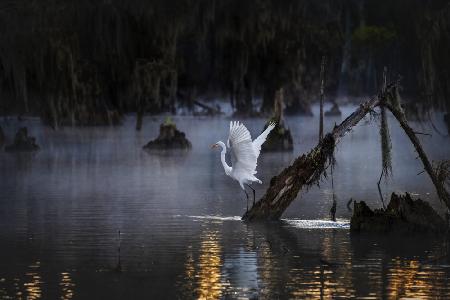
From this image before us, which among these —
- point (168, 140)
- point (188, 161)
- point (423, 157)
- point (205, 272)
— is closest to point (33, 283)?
point (205, 272)

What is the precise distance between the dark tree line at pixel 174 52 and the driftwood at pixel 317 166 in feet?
52.8

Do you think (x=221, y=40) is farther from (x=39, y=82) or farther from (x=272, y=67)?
(x=39, y=82)

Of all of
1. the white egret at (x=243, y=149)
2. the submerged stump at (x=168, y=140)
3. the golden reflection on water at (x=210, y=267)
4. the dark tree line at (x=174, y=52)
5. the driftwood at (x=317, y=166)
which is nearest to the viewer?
the golden reflection on water at (x=210, y=267)

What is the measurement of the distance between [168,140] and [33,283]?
2907 centimetres

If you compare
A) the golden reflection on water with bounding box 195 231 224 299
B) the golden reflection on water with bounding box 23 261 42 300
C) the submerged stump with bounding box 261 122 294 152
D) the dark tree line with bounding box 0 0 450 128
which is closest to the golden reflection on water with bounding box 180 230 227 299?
the golden reflection on water with bounding box 195 231 224 299

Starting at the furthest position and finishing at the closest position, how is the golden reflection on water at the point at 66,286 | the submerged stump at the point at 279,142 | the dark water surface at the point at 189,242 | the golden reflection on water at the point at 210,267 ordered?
the submerged stump at the point at 279,142 < the dark water surface at the point at 189,242 < the golden reflection on water at the point at 210,267 < the golden reflection on water at the point at 66,286

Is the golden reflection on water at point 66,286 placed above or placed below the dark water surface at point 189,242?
below

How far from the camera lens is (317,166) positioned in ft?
63.4

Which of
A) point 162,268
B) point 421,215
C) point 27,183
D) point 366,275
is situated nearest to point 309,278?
point 366,275

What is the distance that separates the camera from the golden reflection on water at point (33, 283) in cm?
1426

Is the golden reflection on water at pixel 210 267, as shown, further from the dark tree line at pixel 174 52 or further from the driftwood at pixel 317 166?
the dark tree line at pixel 174 52

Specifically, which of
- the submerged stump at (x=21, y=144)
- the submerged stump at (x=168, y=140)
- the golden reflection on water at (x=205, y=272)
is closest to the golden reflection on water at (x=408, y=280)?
the golden reflection on water at (x=205, y=272)

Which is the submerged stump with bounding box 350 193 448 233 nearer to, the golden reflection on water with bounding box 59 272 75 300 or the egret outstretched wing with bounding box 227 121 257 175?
the egret outstretched wing with bounding box 227 121 257 175

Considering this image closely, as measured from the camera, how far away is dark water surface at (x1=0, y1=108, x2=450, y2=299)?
14742mm
